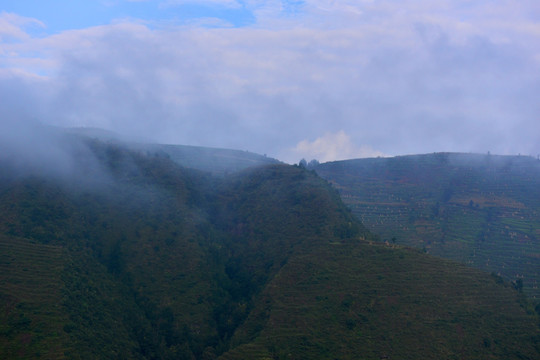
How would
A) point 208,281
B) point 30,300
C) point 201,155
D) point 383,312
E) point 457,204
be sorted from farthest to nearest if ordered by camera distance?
point 201,155 → point 457,204 → point 208,281 → point 383,312 → point 30,300

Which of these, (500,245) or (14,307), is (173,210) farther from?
(500,245)

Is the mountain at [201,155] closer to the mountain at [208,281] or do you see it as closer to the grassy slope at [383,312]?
the mountain at [208,281]

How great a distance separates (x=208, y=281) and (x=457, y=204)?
268 ft

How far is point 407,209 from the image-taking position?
13075 cm

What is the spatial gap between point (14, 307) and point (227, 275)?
39.0 m

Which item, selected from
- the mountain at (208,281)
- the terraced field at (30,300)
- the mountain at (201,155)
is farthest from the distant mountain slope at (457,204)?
the terraced field at (30,300)

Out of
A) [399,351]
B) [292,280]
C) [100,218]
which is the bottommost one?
[399,351]

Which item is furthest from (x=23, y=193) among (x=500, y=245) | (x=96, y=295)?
(x=500, y=245)

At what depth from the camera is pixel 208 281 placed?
82.8 meters

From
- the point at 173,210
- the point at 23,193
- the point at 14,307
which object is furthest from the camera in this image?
the point at 173,210

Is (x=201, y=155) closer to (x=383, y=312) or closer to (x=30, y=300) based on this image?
(x=30, y=300)

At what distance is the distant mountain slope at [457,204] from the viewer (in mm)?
110688

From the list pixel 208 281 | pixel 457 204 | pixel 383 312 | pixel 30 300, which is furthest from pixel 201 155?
pixel 383 312

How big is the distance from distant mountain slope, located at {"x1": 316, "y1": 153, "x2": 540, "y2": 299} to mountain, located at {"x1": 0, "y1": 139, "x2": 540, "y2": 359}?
27001mm
